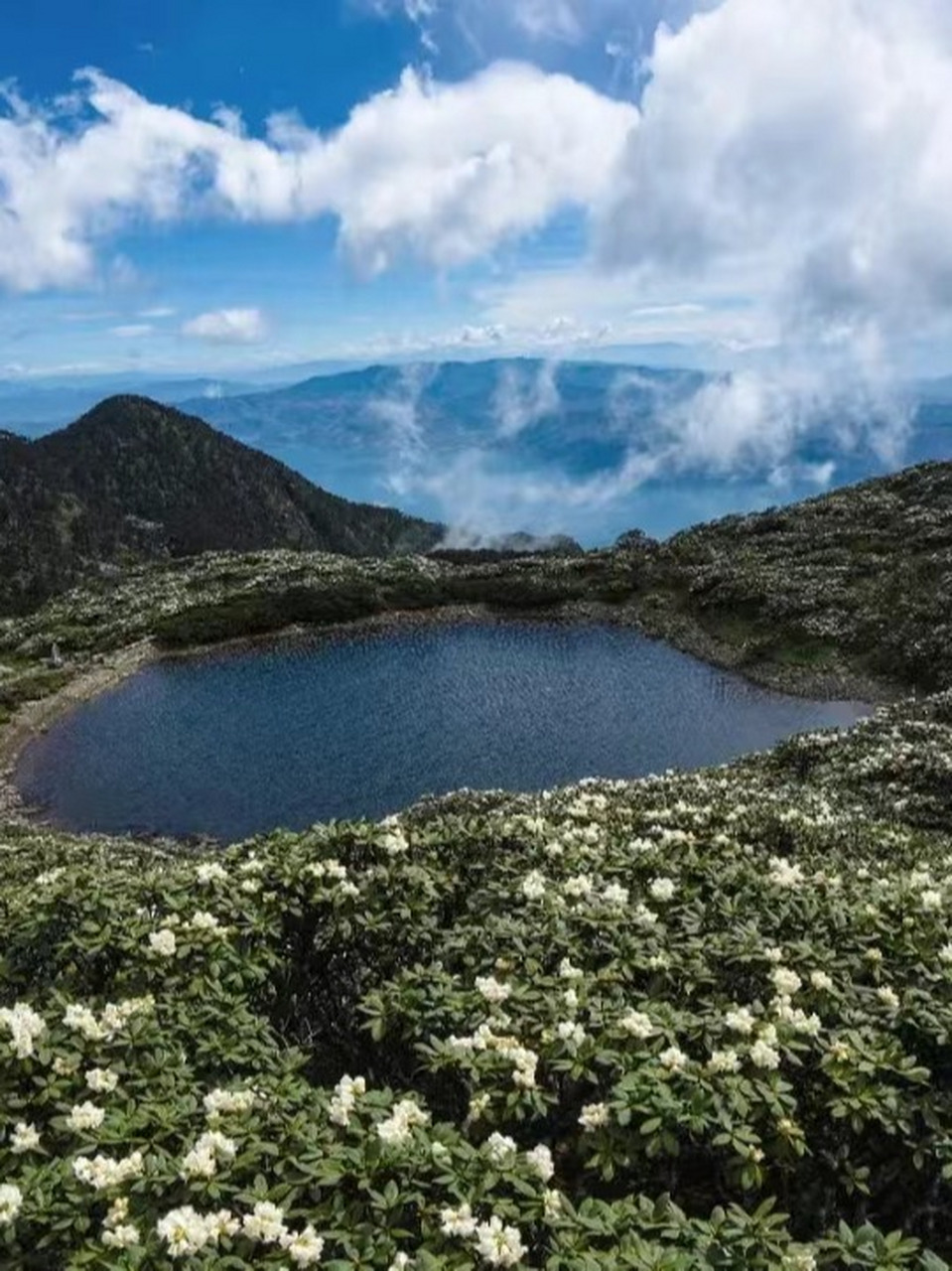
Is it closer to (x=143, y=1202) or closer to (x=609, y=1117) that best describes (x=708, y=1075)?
(x=609, y=1117)

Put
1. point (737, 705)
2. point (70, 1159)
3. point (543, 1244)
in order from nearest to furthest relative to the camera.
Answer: point (543, 1244)
point (70, 1159)
point (737, 705)

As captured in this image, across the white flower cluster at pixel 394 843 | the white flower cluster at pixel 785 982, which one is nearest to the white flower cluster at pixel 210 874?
the white flower cluster at pixel 394 843

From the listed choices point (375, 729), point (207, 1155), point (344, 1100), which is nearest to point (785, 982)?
point (344, 1100)

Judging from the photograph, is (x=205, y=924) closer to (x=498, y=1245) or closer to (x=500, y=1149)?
(x=500, y=1149)

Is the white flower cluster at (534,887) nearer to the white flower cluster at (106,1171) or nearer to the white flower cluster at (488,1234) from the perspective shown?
the white flower cluster at (488,1234)

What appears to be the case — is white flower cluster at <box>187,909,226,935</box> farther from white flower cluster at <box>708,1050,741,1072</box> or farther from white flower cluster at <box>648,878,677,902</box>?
white flower cluster at <box>708,1050,741,1072</box>

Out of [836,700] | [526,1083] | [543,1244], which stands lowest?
[836,700]

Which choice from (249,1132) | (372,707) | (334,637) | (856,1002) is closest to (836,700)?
(372,707)
